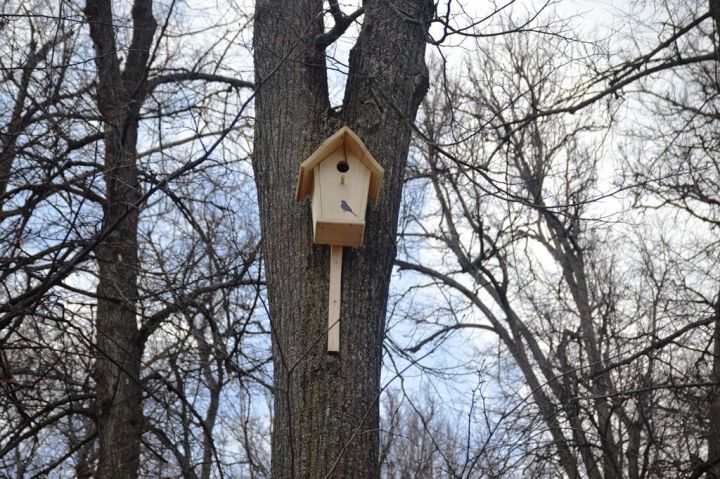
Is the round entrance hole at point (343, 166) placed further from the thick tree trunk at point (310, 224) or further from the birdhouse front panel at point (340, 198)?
the thick tree trunk at point (310, 224)

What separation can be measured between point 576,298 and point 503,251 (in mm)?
923

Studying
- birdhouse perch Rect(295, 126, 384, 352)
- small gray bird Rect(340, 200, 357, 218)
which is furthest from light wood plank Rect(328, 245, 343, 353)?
small gray bird Rect(340, 200, 357, 218)

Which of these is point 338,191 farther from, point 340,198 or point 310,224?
point 310,224

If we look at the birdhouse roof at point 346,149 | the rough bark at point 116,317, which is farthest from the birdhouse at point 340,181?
the rough bark at point 116,317

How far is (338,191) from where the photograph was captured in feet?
10.7

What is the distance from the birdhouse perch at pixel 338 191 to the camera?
10.1 ft

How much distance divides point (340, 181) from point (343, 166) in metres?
0.08

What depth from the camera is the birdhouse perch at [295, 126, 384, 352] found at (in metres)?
3.09

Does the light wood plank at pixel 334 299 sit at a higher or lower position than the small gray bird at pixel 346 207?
lower

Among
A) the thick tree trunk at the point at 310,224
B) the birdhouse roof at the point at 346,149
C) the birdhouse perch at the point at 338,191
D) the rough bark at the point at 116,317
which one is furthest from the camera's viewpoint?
the rough bark at the point at 116,317

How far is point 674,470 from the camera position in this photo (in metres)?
5.19

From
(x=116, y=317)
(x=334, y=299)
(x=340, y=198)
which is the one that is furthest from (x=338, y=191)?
(x=116, y=317)

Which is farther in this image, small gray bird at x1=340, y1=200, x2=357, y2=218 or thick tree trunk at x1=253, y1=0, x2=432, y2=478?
small gray bird at x1=340, y1=200, x2=357, y2=218

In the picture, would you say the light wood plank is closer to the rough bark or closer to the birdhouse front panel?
the birdhouse front panel
